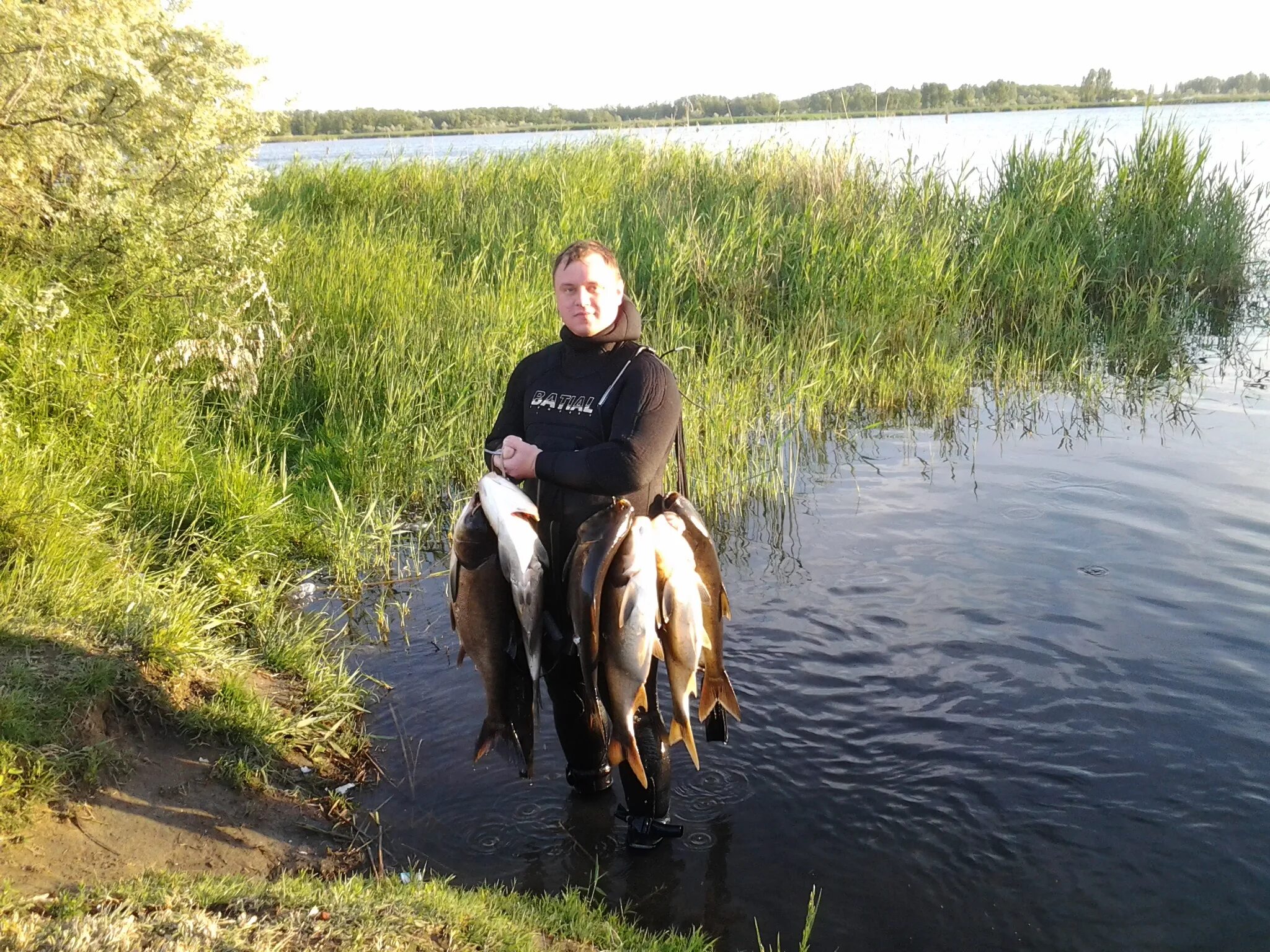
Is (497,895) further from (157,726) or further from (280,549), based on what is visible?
(280,549)

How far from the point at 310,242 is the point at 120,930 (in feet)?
26.4

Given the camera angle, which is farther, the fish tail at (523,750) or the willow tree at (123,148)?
the willow tree at (123,148)

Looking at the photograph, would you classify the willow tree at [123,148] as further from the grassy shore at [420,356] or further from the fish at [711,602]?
the fish at [711,602]

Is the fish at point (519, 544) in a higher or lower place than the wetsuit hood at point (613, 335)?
lower

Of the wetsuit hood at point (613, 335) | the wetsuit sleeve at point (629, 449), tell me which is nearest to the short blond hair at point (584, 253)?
the wetsuit hood at point (613, 335)

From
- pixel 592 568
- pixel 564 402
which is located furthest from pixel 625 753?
pixel 564 402

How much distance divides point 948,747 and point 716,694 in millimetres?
1598

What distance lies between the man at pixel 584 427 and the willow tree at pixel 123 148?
3.62 m

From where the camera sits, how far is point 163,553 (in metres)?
5.46

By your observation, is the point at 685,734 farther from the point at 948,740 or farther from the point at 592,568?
the point at 948,740

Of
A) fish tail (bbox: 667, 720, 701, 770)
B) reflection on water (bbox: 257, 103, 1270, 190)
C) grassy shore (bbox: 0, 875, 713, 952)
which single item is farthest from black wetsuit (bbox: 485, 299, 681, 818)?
reflection on water (bbox: 257, 103, 1270, 190)

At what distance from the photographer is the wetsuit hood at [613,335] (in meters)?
3.58

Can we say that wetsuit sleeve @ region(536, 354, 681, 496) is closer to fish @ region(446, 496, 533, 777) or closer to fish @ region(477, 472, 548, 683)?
fish @ region(477, 472, 548, 683)

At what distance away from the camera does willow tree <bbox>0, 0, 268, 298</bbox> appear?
5.57m
